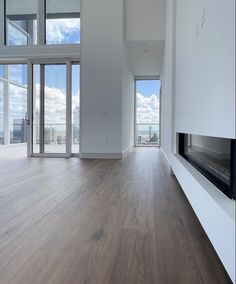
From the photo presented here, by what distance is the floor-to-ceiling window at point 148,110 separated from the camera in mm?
10674

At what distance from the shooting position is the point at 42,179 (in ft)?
12.1

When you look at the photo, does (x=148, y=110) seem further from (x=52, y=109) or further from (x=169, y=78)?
(x=169, y=78)

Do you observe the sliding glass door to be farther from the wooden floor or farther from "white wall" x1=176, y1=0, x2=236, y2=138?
"white wall" x1=176, y1=0, x2=236, y2=138

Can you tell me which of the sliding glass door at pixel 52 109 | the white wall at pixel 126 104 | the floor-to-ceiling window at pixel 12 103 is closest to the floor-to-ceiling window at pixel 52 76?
the sliding glass door at pixel 52 109

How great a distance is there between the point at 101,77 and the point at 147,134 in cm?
464

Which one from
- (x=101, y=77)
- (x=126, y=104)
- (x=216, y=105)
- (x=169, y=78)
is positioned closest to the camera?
(x=216, y=105)

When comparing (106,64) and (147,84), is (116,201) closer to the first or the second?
(106,64)

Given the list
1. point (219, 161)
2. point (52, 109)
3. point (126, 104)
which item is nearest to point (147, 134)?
point (126, 104)

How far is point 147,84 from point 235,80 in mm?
9869

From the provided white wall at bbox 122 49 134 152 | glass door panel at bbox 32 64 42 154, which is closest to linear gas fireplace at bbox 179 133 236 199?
white wall at bbox 122 49 134 152

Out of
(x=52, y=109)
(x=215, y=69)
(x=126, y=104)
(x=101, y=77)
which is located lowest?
(x=215, y=69)

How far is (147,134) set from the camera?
35.7 feet

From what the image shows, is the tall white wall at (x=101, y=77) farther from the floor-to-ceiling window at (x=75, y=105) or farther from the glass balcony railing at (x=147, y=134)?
the glass balcony railing at (x=147, y=134)

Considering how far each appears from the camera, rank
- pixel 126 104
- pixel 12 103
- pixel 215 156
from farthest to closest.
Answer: pixel 12 103, pixel 126 104, pixel 215 156
